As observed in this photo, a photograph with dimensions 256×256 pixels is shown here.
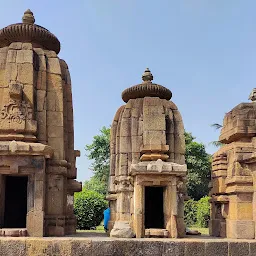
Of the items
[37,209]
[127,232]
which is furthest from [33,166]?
[127,232]

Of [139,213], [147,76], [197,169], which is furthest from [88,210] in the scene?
[197,169]

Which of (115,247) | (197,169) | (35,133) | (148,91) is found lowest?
(115,247)

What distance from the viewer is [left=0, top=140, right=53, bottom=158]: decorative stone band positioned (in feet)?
28.9

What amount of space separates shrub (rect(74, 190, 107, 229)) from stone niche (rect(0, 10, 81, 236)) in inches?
369

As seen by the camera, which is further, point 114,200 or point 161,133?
point 114,200

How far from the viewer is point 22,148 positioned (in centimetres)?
881

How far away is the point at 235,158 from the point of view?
394 inches

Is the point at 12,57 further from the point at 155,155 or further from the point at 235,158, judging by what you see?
the point at 235,158

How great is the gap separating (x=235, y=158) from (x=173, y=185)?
1877 millimetres

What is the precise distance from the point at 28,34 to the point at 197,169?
883 inches

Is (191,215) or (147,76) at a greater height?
(147,76)

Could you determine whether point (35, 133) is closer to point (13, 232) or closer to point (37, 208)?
point (37, 208)

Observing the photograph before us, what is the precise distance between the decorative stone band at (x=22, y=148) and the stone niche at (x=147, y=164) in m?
2.17

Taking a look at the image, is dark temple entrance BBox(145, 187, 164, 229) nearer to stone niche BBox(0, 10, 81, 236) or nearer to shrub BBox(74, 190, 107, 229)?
stone niche BBox(0, 10, 81, 236)
